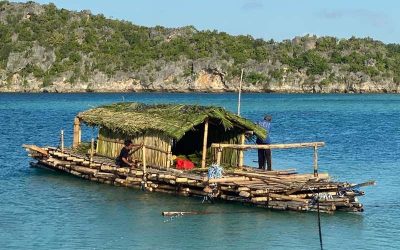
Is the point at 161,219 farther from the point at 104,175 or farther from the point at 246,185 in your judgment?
the point at 104,175

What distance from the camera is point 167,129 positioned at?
27.7 m

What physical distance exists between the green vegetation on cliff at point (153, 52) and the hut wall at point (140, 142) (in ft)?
406

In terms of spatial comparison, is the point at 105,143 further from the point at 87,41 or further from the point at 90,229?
the point at 87,41

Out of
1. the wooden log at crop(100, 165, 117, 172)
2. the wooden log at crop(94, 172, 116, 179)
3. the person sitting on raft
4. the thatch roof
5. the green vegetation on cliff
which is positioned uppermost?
the green vegetation on cliff

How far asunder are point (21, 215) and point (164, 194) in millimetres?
4796

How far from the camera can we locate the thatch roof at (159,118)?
2758 centimetres

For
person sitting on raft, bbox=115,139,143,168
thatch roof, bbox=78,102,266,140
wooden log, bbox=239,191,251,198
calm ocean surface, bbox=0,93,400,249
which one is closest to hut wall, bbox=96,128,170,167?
thatch roof, bbox=78,102,266,140

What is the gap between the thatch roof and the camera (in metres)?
27.6

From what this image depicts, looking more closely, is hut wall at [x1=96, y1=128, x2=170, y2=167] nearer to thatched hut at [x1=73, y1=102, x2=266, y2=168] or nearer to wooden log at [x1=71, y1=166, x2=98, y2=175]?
thatched hut at [x1=73, y1=102, x2=266, y2=168]

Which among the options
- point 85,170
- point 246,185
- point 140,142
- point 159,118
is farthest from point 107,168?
point 246,185

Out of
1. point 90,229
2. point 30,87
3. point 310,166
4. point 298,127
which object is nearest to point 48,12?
point 30,87

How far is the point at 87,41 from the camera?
568 feet

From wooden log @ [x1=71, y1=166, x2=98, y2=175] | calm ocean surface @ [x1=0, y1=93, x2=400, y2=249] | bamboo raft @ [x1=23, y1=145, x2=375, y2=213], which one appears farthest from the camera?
wooden log @ [x1=71, y1=166, x2=98, y2=175]

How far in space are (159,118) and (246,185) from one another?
5.41 metres
